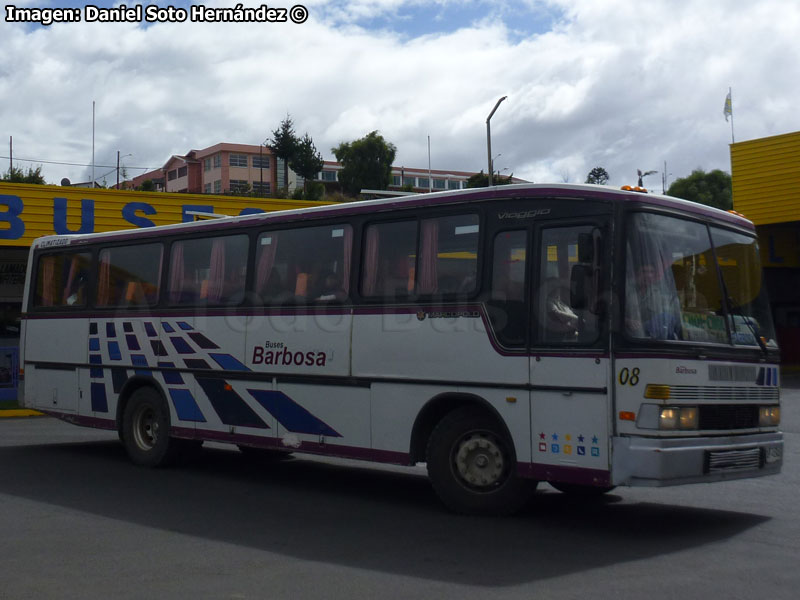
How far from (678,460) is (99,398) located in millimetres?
8409

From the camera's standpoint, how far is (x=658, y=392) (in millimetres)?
7738

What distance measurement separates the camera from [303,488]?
11.0m

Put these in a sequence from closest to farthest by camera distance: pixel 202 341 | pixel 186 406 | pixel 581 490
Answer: pixel 581 490
pixel 202 341
pixel 186 406

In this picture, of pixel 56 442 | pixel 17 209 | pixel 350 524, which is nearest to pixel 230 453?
pixel 56 442

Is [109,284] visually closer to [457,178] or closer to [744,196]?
[744,196]

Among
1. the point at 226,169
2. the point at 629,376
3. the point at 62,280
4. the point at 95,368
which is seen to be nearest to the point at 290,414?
the point at 95,368

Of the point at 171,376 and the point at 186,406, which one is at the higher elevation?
the point at 171,376

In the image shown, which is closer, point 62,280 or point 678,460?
point 678,460

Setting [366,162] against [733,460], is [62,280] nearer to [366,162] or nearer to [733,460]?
[733,460]

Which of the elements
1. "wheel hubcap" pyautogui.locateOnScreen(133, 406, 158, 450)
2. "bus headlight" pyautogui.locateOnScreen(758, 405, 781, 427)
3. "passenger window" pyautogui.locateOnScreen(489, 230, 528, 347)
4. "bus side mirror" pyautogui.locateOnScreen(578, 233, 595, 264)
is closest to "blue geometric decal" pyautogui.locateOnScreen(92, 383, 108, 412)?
"wheel hubcap" pyautogui.locateOnScreen(133, 406, 158, 450)

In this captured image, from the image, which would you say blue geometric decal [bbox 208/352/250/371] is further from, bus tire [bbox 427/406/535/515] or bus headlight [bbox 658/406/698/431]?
bus headlight [bbox 658/406/698/431]

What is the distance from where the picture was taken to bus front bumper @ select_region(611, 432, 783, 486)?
7688 mm

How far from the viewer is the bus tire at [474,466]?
8734 millimetres

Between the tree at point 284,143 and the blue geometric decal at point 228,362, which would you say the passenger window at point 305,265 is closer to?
the blue geometric decal at point 228,362
